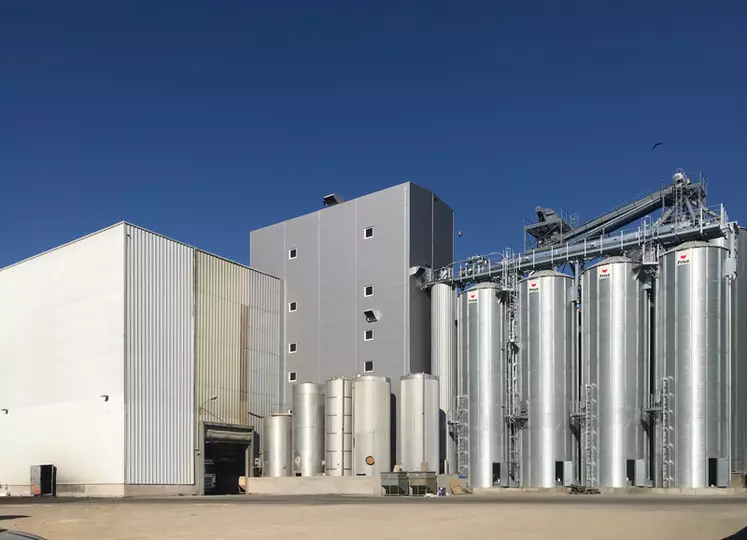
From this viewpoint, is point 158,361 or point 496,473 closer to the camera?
point 158,361

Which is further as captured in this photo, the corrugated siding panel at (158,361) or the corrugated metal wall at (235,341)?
the corrugated metal wall at (235,341)

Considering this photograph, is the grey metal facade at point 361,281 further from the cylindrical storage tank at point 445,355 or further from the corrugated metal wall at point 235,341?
the corrugated metal wall at point 235,341

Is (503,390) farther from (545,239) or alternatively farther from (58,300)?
(58,300)

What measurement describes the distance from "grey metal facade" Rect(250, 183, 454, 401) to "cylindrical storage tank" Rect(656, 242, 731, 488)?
59.9 ft

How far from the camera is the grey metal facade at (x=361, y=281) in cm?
5891

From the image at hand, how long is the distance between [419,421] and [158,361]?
60.1 feet

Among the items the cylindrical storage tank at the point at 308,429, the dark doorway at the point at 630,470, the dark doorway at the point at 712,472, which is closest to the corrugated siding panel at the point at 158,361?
the cylindrical storage tank at the point at 308,429

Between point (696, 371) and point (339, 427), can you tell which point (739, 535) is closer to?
point (696, 371)

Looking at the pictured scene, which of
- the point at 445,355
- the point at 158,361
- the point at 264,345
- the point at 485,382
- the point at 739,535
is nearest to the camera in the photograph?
the point at 739,535

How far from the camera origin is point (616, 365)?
49938 millimetres

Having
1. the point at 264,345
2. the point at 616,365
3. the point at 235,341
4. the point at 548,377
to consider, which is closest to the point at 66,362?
the point at 235,341

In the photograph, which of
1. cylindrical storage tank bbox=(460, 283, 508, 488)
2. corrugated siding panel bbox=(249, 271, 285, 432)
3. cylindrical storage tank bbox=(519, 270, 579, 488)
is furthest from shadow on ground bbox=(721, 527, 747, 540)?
corrugated siding panel bbox=(249, 271, 285, 432)

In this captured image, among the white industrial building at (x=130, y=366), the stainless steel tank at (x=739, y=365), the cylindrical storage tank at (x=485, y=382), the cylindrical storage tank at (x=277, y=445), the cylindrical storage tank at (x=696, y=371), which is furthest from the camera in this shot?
the cylindrical storage tank at (x=277, y=445)

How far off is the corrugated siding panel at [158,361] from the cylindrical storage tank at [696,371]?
31.3m
